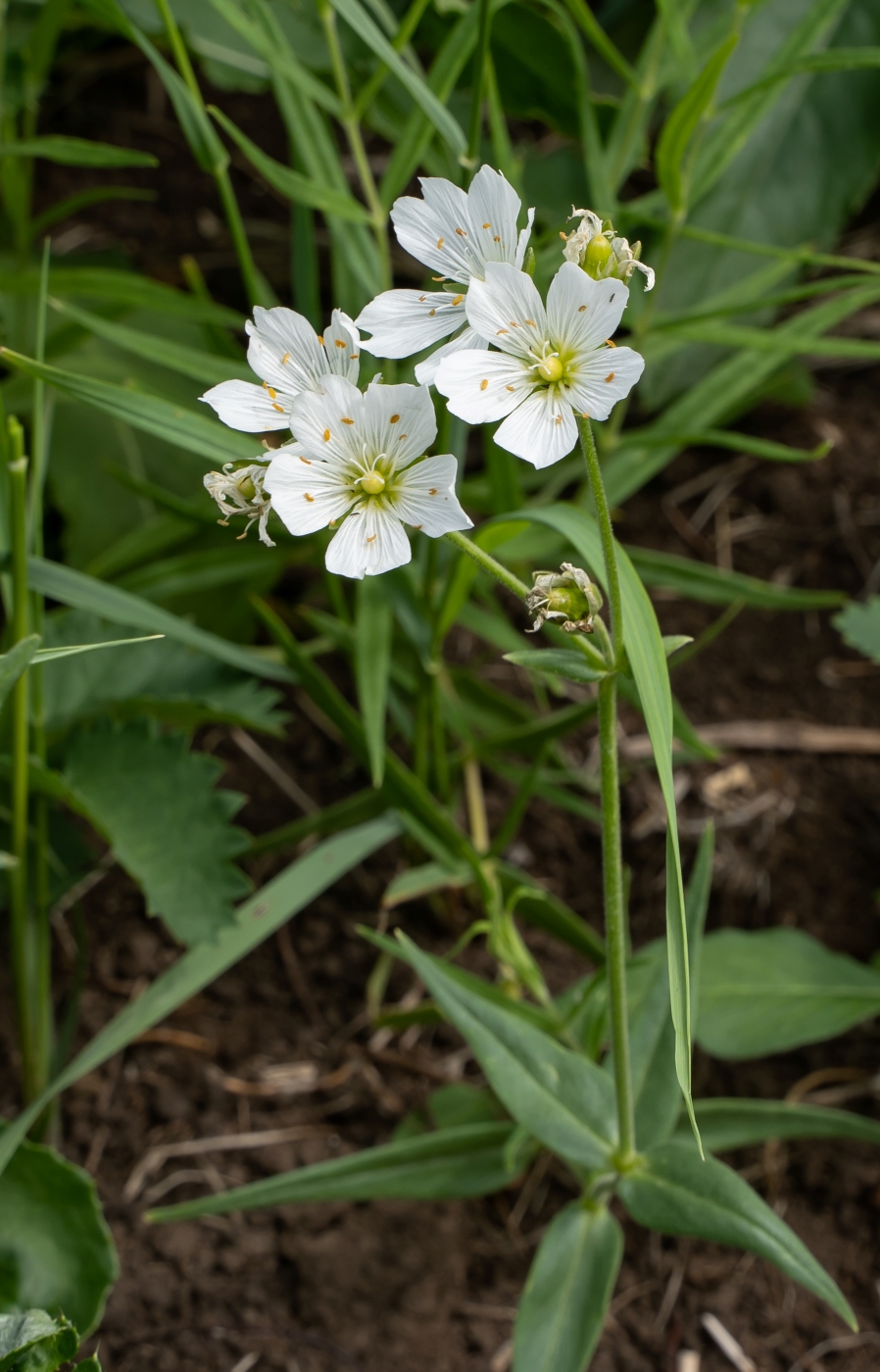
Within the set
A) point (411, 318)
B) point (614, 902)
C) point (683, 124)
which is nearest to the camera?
point (411, 318)

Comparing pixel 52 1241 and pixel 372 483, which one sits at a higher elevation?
pixel 372 483

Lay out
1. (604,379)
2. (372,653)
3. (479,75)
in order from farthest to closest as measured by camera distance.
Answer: (372,653), (479,75), (604,379)

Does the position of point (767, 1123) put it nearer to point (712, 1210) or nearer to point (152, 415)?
point (712, 1210)

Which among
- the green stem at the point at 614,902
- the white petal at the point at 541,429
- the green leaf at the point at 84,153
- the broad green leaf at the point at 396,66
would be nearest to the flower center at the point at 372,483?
the white petal at the point at 541,429

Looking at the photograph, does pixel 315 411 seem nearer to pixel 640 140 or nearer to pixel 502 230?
pixel 502 230

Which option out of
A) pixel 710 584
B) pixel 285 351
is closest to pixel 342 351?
pixel 285 351

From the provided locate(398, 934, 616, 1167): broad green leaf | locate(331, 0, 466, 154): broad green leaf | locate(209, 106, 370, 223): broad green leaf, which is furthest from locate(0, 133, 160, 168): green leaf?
locate(398, 934, 616, 1167): broad green leaf
